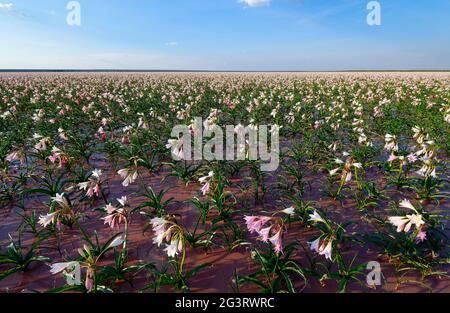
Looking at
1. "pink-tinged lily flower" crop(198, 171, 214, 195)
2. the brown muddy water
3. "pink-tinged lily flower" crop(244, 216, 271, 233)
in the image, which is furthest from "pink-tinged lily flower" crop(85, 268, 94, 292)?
"pink-tinged lily flower" crop(198, 171, 214, 195)

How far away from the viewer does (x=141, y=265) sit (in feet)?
11.8

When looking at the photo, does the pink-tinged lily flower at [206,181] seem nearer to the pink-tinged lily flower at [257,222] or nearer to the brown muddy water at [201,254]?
the brown muddy water at [201,254]

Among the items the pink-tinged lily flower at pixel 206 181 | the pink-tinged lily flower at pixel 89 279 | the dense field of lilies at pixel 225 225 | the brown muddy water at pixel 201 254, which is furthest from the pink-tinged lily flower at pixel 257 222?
the pink-tinged lily flower at pixel 89 279

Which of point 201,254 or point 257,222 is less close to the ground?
point 257,222

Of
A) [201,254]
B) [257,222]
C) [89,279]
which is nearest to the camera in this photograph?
[89,279]

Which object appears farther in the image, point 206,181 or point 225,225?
point 206,181

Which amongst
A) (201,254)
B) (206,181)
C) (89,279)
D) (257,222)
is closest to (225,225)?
(201,254)

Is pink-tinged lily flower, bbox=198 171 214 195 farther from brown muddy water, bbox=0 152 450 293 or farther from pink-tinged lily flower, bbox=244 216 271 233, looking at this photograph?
pink-tinged lily flower, bbox=244 216 271 233

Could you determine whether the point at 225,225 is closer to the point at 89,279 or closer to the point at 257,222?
the point at 257,222

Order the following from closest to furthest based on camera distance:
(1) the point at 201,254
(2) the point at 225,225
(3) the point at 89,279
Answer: (3) the point at 89,279, (1) the point at 201,254, (2) the point at 225,225

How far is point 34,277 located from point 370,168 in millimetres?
7227
